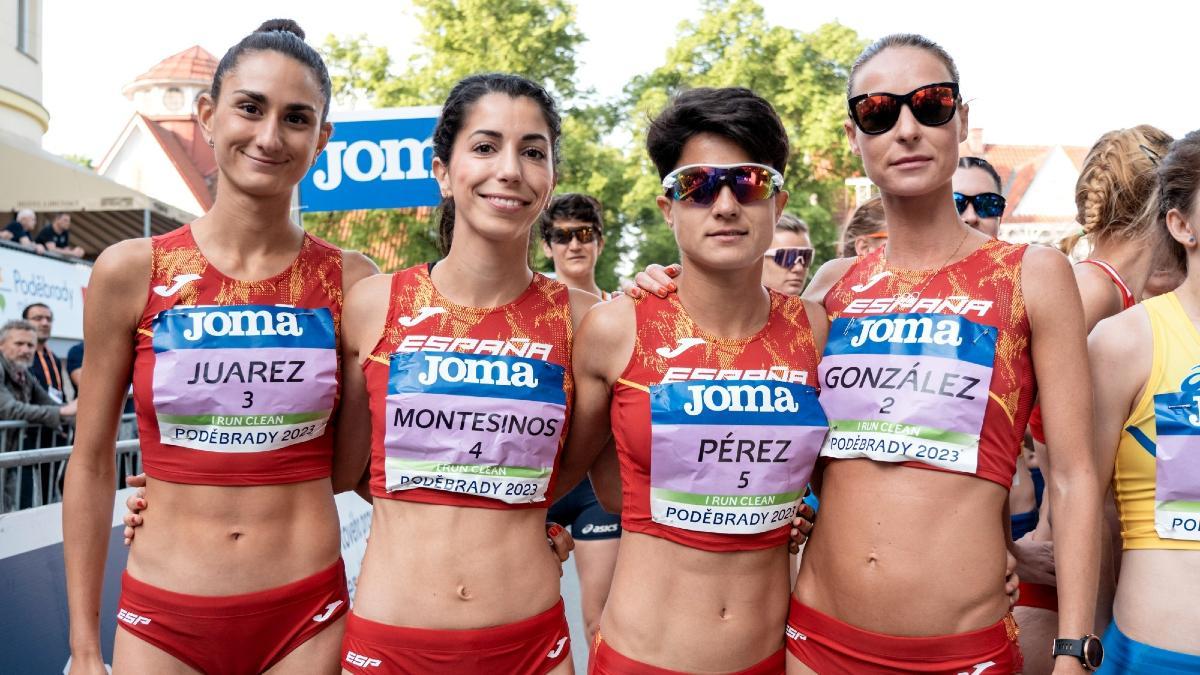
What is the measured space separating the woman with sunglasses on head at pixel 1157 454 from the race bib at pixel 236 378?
2.04m

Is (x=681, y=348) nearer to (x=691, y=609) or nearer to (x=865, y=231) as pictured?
(x=691, y=609)

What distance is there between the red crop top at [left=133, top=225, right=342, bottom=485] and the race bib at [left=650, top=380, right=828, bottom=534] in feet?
3.23

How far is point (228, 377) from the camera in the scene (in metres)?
2.82

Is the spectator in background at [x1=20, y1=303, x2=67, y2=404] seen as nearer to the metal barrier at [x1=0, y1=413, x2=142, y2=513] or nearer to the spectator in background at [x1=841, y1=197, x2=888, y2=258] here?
the metal barrier at [x1=0, y1=413, x2=142, y2=513]

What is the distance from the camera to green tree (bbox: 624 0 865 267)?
26.2m

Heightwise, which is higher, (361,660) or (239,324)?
(239,324)

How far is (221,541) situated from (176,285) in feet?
2.40

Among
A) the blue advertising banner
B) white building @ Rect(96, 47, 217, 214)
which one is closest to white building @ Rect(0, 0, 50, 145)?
the blue advertising banner

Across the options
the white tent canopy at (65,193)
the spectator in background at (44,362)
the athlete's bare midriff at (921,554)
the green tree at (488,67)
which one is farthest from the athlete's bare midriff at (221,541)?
the green tree at (488,67)

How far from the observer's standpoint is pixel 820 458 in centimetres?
282

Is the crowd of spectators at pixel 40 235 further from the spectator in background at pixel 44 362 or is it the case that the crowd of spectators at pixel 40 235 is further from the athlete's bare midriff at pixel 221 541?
the athlete's bare midriff at pixel 221 541

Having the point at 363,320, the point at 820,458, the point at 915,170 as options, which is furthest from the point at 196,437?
the point at 915,170

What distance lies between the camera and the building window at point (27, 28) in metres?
17.5

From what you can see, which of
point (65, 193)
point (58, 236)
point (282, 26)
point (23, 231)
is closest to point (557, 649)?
point (282, 26)
